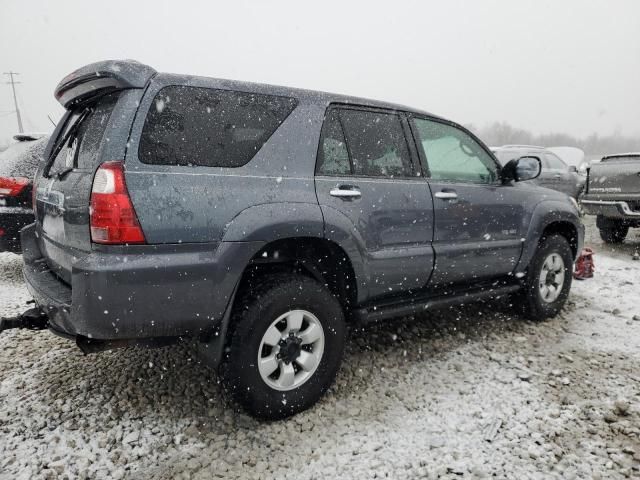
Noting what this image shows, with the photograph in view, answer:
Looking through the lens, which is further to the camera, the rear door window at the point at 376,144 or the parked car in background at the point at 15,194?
the parked car in background at the point at 15,194

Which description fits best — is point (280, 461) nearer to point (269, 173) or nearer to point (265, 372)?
point (265, 372)

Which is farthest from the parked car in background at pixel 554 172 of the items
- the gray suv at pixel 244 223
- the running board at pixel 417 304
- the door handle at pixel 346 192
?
the door handle at pixel 346 192

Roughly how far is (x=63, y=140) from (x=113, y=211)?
118 cm

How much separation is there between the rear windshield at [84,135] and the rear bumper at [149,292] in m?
0.50

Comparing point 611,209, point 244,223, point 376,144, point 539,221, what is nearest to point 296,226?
point 244,223

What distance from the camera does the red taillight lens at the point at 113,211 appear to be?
6.42 feet

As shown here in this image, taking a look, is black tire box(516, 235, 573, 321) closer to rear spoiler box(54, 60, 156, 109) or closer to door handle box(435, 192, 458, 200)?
door handle box(435, 192, 458, 200)

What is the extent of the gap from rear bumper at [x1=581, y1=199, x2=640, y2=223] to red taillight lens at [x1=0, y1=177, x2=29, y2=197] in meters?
8.04

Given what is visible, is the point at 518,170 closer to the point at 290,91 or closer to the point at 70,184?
the point at 290,91

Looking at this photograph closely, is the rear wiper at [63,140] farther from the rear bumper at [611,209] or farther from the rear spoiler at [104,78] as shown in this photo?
the rear bumper at [611,209]

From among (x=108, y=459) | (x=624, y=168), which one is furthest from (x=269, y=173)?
(x=624, y=168)

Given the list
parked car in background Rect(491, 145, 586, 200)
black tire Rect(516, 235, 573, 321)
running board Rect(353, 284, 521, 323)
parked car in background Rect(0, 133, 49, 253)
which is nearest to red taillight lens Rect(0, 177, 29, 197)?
parked car in background Rect(0, 133, 49, 253)

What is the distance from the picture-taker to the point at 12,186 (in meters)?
4.82

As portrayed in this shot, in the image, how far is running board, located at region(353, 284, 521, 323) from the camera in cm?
278
